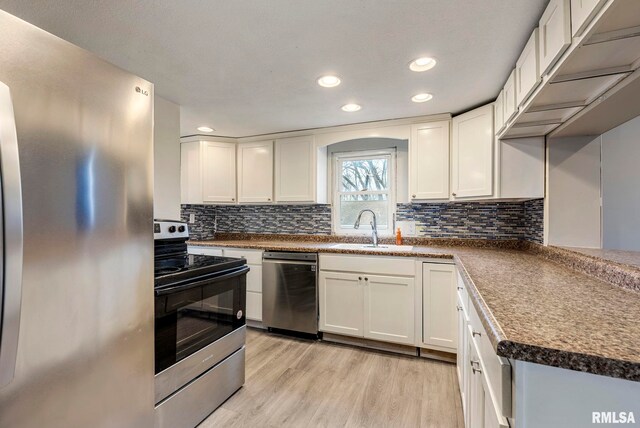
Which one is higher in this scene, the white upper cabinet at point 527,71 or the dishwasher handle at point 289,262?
the white upper cabinet at point 527,71

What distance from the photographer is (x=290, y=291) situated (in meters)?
2.77

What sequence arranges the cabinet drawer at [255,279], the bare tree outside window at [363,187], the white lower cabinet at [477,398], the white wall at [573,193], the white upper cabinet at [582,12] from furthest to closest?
1. the bare tree outside window at [363,187]
2. the cabinet drawer at [255,279]
3. the white wall at [573,193]
4. the white lower cabinet at [477,398]
5. the white upper cabinet at [582,12]

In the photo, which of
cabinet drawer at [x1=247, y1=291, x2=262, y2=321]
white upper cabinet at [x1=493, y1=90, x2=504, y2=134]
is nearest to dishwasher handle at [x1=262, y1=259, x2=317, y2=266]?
cabinet drawer at [x1=247, y1=291, x2=262, y2=321]

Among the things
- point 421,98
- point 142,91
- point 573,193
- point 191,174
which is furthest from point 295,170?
point 573,193

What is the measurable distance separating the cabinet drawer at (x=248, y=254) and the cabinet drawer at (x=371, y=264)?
0.67 metres

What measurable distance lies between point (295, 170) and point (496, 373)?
2.71 meters

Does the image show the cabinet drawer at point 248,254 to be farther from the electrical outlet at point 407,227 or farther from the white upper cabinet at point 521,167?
the white upper cabinet at point 521,167

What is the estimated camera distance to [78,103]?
91cm

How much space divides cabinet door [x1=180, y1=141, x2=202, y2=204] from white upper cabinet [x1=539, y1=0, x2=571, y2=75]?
3183mm

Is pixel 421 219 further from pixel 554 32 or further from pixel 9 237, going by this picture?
pixel 9 237

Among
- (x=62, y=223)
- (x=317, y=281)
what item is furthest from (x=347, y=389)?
(x=62, y=223)

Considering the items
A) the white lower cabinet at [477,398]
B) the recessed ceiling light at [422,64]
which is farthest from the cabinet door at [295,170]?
the white lower cabinet at [477,398]

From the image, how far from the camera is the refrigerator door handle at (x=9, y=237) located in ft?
2.21

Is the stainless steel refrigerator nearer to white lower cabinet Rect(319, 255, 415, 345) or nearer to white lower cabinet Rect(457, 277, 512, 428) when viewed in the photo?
white lower cabinet Rect(457, 277, 512, 428)
